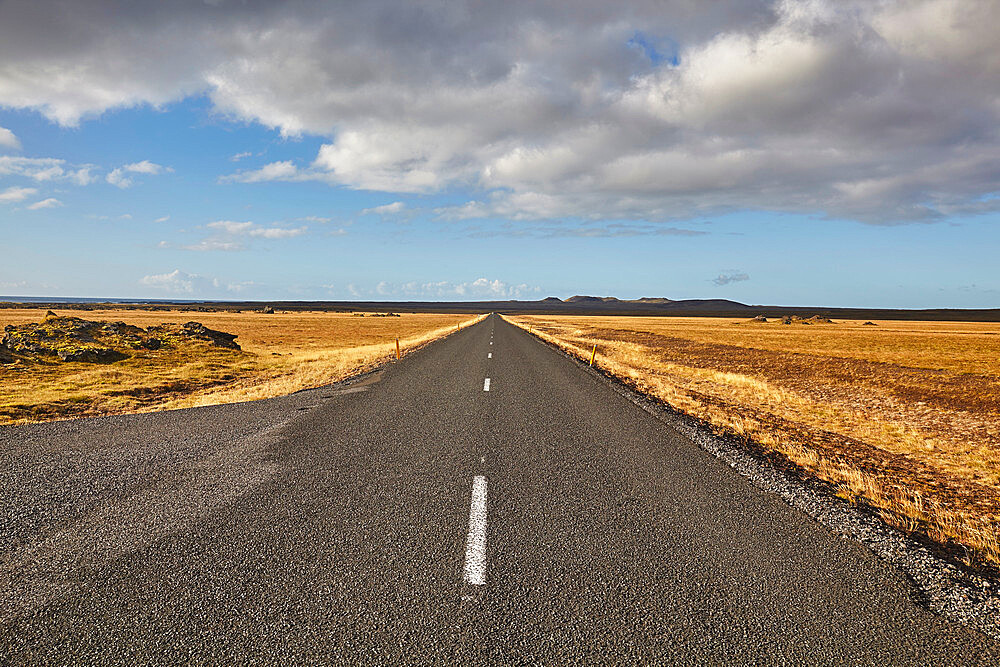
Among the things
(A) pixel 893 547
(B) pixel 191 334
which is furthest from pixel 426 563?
(B) pixel 191 334

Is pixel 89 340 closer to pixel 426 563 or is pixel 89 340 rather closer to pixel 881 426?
pixel 426 563

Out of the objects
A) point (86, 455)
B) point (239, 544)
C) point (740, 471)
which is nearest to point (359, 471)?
point (239, 544)

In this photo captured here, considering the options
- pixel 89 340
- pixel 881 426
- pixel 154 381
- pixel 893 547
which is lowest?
pixel 154 381

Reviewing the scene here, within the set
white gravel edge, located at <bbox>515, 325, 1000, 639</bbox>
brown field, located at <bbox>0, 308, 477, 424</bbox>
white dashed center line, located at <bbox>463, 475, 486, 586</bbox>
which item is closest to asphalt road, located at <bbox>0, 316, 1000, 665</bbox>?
white dashed center line, located at <bbox>463, 475, 486, 586</bbox>

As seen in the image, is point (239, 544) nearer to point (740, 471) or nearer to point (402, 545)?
point (402, 545)

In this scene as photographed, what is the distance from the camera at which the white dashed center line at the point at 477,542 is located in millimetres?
3903

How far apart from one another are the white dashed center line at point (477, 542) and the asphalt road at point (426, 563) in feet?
0.06

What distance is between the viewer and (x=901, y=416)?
1225 cm

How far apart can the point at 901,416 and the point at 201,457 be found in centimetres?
1419

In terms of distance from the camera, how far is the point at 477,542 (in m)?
4.50

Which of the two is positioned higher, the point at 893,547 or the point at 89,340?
the point at 89,340

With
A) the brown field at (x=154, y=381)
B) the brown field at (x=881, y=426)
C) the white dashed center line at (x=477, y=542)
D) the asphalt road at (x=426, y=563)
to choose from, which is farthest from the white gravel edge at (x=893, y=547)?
the brown field at (x=154, y=381)

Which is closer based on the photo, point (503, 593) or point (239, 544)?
point (503, 593)

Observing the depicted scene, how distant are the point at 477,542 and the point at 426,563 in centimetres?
54
